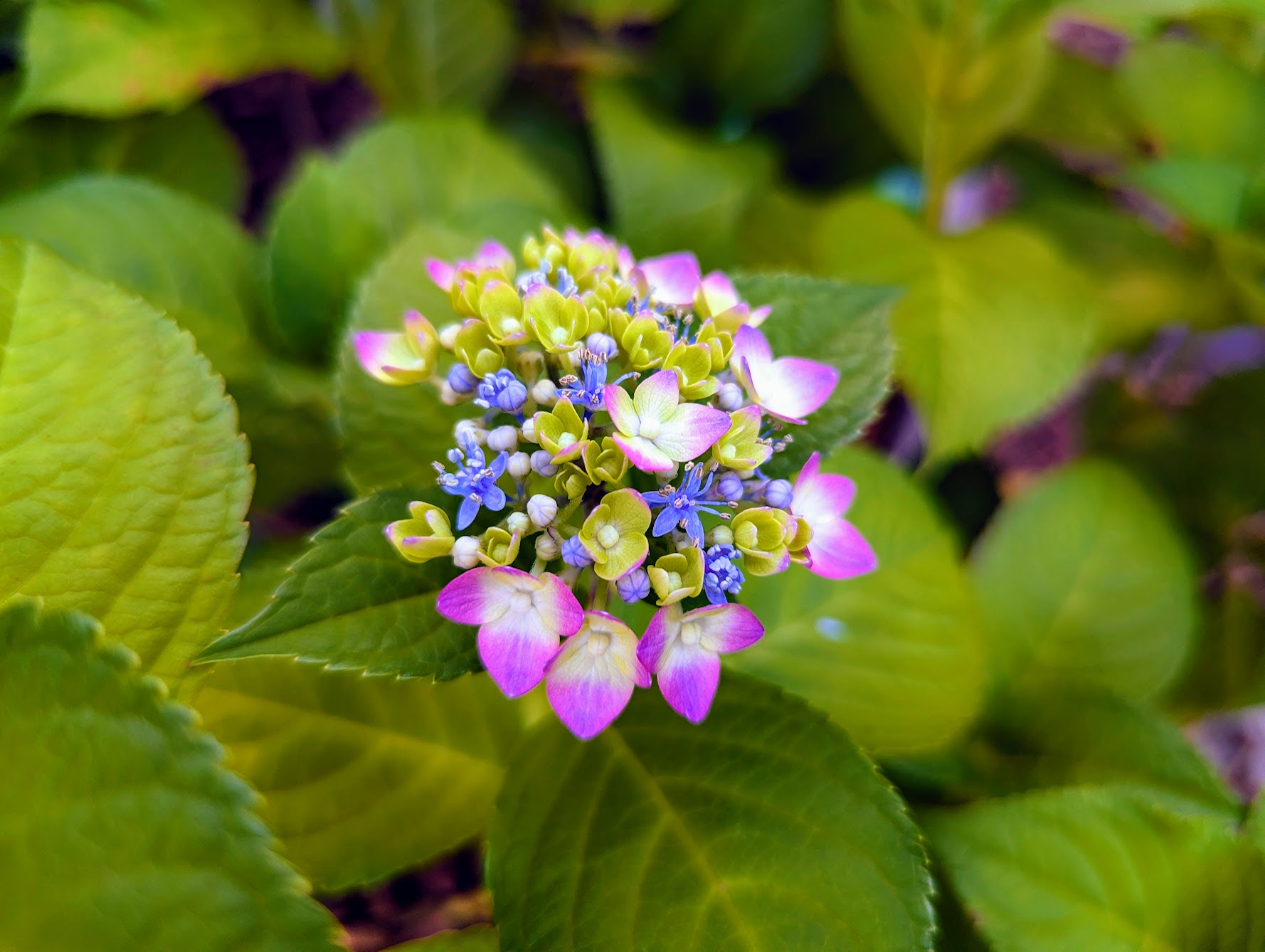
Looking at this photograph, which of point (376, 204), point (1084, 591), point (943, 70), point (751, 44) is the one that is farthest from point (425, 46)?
point (1084, 591)

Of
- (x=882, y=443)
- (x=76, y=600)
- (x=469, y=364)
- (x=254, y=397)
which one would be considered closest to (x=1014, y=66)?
(x=882, y=443)

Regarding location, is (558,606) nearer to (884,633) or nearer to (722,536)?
(722,536)

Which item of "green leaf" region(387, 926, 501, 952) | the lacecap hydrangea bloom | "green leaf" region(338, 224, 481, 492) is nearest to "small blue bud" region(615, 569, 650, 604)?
the lacecap hydrangea bloom

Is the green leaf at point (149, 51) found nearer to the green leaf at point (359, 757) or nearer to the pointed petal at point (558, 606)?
the green leaf at point (359, 757)

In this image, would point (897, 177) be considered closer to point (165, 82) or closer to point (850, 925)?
point (165, 82)

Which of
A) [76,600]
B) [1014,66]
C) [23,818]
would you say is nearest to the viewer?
[23,818]

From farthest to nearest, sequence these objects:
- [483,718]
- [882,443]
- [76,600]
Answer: [882,443]
[483,718]
[76,600]

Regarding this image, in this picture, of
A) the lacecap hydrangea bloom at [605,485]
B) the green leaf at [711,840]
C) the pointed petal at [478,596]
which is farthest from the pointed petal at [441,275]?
the green leaf at [711,840]
